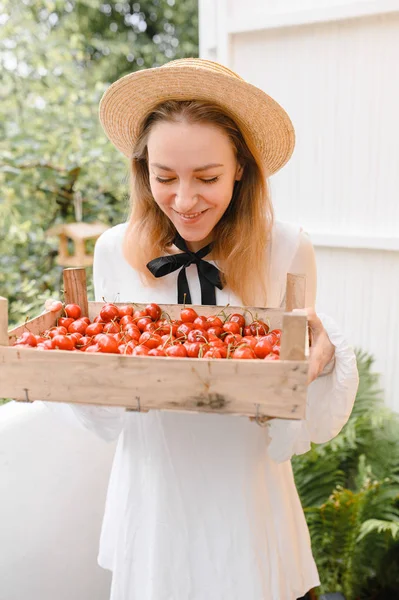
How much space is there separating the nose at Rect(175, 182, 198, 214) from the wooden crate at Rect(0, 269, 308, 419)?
409mm

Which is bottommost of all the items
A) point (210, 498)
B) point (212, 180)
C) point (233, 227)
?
point (210, 498)

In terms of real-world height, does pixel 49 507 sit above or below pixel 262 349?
below

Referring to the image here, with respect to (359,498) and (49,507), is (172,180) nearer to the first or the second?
(49,507)

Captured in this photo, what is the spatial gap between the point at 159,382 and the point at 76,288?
1.55 ft

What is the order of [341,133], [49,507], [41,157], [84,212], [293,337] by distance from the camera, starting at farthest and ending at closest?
[84,212]
[41,157]
[341,133]
[49,507]
[293,337]

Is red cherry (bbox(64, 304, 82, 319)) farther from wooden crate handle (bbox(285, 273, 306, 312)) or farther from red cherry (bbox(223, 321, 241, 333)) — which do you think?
wooden crate handle (bbox(285, 273, 306, 312))

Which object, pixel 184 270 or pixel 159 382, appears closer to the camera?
pixel 159 382

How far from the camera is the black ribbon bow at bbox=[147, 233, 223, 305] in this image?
133cm

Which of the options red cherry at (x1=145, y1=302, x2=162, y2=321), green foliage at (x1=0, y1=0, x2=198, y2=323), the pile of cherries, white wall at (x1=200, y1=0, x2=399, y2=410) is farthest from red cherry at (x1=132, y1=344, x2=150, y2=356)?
green foliage at (x1=0, y1=0, x2=198, y2=323)

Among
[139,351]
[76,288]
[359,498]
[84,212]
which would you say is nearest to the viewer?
[139,351]

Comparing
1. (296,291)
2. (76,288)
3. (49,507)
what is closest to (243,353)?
(296,291)

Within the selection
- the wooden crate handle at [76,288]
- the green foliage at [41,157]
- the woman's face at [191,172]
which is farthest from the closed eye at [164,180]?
the green foliage at [41,157]

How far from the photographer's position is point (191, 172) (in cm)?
118

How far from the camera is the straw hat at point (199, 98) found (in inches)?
46.7
